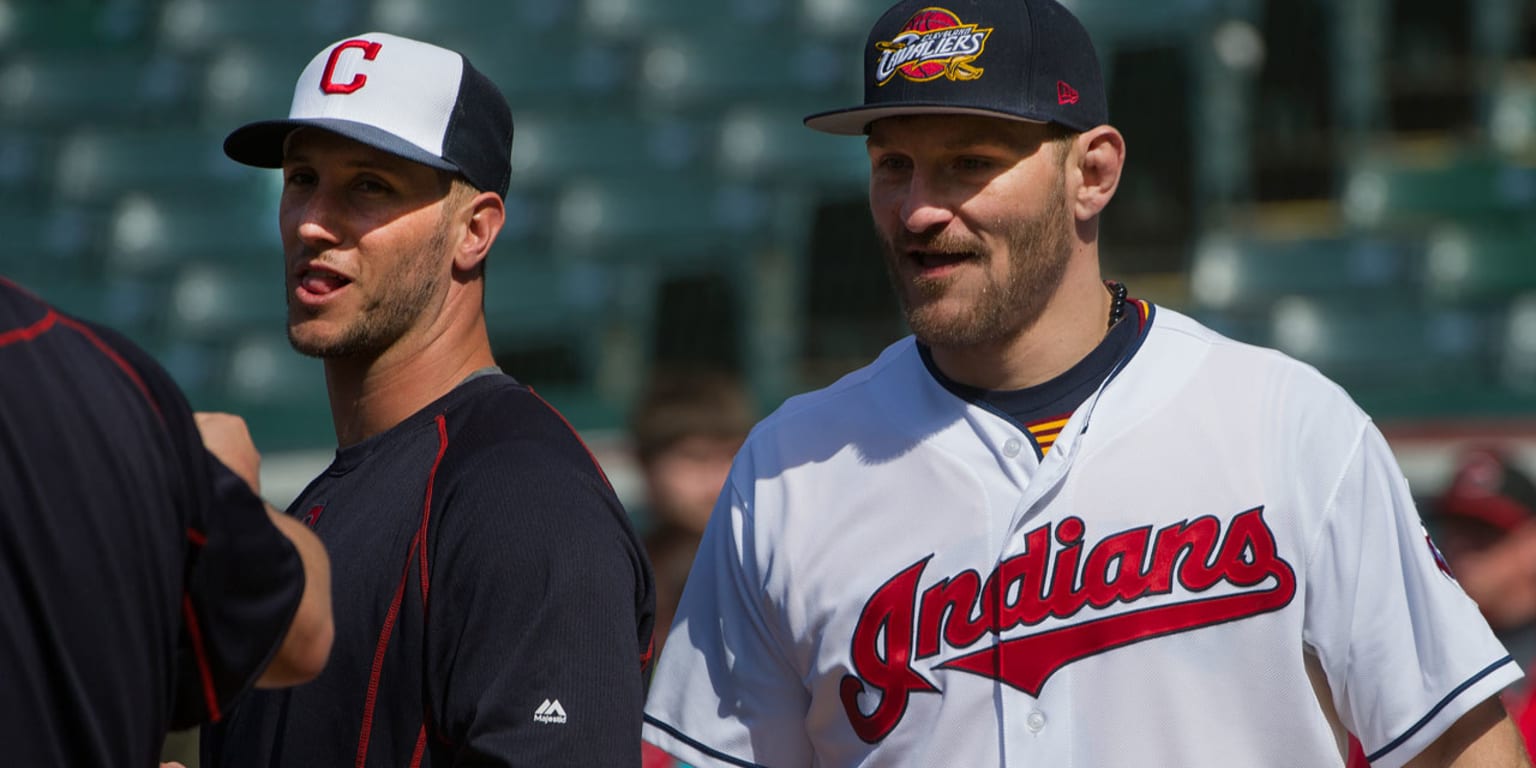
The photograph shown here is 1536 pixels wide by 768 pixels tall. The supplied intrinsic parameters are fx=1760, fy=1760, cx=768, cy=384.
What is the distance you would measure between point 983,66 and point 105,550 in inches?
45.9

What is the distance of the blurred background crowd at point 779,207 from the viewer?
6.12 m

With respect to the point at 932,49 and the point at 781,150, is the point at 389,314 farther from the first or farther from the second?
the point at 781,150

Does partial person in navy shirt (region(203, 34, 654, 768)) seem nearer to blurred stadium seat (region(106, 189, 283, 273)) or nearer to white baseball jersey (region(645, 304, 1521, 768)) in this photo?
white baseball jersey (region(645, 304, 1521, 768))

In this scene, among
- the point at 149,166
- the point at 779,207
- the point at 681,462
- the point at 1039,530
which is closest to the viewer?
the point at 1039,530

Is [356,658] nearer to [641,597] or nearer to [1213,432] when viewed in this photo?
[641,597]

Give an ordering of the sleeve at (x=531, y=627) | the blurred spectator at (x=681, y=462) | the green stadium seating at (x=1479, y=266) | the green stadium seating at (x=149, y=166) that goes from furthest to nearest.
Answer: the green stadium seating at (x=149, y=166) < the green stadium seating at (x=1479, y=266) < the blurred spectator at (x=681, y=462) < the sleeve at (x=531, y=627)

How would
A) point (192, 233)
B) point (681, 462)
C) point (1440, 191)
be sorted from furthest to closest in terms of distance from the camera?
point (192, 233) → point (1440, 191) → point (681, 462)

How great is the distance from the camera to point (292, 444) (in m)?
6.17

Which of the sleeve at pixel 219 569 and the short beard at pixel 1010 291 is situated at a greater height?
the short beard at pixel 1010 291

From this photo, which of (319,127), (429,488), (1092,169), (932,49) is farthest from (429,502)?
(1092,169)

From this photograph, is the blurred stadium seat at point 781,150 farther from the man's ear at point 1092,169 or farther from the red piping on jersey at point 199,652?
the red piping on jersey at point 199,652

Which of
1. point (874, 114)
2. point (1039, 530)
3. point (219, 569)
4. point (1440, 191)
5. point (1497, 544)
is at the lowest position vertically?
point (1497, 544)

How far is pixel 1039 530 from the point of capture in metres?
2.08

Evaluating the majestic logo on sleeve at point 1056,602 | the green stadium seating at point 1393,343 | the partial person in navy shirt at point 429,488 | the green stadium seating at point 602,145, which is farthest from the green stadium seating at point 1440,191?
the partial person in navy shirt at point 429,488
